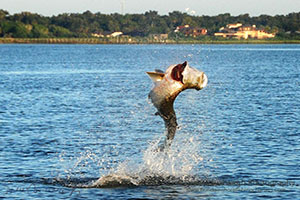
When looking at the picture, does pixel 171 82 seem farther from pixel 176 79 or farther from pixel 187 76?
pixel 187 76

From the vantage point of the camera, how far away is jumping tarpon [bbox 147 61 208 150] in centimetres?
1645

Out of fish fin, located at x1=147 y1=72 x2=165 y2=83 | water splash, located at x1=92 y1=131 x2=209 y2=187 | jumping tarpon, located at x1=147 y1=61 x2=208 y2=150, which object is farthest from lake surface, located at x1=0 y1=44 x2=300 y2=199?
fish fin, located at x1=147 y1=72 x2=165 y2=83

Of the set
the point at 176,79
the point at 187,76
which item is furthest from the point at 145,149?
the point at 187,76

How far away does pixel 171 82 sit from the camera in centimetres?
1677

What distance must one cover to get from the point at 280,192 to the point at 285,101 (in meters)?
28.6

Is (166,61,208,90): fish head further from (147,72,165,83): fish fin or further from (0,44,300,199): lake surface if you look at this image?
(0,44,300,199): lake surface

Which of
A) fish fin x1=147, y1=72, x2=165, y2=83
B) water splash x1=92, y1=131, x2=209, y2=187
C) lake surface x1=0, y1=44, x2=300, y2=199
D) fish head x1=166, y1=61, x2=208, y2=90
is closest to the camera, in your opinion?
fish head x1=166, y1=61, x2=208, y2=90

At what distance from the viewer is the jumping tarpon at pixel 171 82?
1645cm

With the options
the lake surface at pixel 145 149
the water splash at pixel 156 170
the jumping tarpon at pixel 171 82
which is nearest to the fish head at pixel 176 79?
the jumping tarpon at pixel 171 82

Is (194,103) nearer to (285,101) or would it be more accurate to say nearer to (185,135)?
(285,101)

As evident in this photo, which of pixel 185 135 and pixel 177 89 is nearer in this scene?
pixel 177 89

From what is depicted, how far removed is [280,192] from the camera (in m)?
20.9

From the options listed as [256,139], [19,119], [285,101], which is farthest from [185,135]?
[285,101]

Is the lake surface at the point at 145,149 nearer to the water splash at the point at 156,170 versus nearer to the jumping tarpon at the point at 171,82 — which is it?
the water splash at the point at 156,170
